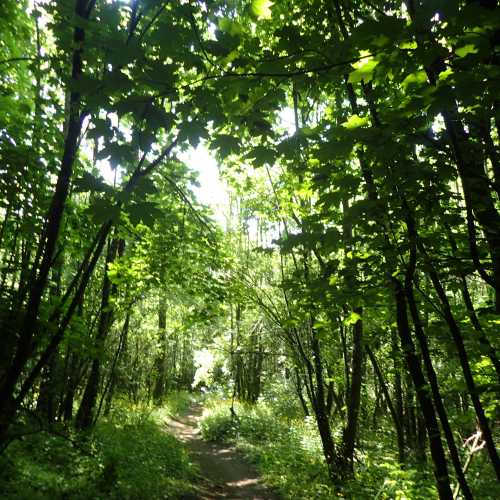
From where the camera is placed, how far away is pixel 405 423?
970cm

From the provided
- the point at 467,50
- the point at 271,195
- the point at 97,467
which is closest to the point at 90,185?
the point at 467,50

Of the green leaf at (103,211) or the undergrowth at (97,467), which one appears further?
the undergrowth at (97,467)

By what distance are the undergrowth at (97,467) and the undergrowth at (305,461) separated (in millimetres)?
2053

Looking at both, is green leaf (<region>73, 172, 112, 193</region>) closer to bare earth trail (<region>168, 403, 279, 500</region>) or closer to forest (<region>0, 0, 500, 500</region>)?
forest (<region>0, 0, 500, 500</region>)

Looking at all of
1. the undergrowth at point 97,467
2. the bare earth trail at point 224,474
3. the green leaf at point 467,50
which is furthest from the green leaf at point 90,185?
the bare earth trail at point 224,474

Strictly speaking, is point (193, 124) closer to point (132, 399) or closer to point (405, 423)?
point (405, 423)

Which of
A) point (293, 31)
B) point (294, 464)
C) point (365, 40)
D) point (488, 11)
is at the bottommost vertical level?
point (294, 464)

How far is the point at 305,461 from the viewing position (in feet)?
27.8

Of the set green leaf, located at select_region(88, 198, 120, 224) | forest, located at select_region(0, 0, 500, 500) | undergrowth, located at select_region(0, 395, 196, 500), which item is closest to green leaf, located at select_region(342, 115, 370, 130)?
forest, located at select_region(0, 0, 500, 500)

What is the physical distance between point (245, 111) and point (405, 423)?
10.2 m

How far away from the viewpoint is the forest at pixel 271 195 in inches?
68.2

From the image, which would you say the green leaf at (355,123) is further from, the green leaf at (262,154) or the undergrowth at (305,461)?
the undergrowth at (305,461)

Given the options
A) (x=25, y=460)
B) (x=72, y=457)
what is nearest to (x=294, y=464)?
(x=72, y=457)

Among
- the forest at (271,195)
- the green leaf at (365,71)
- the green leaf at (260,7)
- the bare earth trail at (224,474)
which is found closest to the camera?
the green leaf at (365,71)
